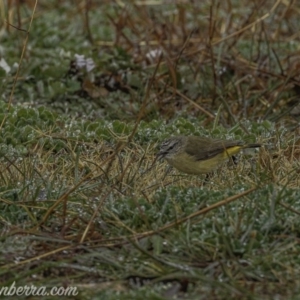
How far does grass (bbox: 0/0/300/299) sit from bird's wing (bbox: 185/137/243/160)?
6.0 inches

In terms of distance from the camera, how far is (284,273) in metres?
4.47

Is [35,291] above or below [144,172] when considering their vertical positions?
above

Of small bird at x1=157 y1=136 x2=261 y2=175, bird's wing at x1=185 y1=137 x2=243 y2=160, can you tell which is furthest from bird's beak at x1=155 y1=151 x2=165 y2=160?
bird's wing at x1=185 y1=137 x2=243 y2=160

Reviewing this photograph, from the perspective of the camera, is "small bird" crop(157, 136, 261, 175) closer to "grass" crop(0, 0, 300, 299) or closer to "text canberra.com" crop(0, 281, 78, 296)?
"grass" crop(0, 0, 300, 299)

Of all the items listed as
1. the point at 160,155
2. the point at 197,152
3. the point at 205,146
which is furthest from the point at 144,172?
the point at 205,146

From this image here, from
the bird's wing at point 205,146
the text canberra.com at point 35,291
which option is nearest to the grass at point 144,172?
the text canberra.com at point 35,291

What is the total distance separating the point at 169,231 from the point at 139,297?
63cm

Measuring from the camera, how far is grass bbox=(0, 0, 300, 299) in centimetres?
452

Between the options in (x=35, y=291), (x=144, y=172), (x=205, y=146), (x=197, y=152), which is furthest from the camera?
(x=205, y=146)

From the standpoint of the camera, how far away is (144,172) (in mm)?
5926

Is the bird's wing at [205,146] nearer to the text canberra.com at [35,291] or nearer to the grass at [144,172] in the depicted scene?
the grass at [144,172]

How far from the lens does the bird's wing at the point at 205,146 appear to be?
6098 mm

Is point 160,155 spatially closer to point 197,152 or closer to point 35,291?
point 197,152

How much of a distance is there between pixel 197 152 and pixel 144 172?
0.42 metres
